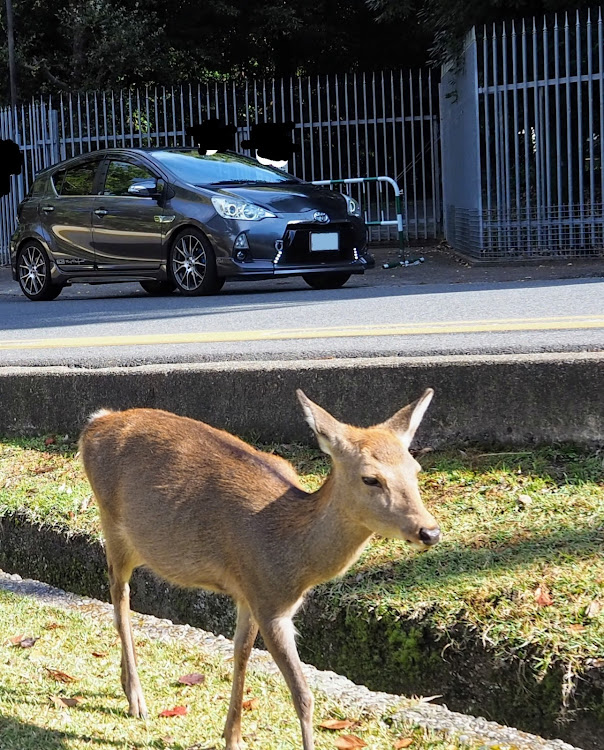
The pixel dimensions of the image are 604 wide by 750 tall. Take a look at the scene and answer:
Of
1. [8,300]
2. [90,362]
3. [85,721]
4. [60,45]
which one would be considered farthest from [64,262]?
[60,45]

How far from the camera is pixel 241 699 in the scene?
3385 millimetres

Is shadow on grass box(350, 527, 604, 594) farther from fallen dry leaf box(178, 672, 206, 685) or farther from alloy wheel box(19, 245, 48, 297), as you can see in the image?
alloy wheel box(19, 245, 48, 297)

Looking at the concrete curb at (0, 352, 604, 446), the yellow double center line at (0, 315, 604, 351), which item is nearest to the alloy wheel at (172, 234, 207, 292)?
the yellow double center line at (0, 315, 604, 351)

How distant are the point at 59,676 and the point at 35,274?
36.4ft

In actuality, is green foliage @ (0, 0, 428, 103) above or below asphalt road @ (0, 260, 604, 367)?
above

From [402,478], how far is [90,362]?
4.39 meters

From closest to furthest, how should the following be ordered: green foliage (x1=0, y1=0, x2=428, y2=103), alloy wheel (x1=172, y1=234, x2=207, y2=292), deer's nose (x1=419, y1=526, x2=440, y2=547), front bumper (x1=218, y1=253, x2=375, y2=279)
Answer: deer's nose (x1=419, y1=526, x2=440, y2=547)
front bumper (x1=218, y1=253, x2=375, y2=279)
alloy wheel (x1=172, y1=234, x2=207, y2=292)
green foliage (x1=0, y1=0, x2=428, y2=103)

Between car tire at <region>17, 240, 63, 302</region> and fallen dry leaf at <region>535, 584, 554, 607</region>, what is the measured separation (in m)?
11.1

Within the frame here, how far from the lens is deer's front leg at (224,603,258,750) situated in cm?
336

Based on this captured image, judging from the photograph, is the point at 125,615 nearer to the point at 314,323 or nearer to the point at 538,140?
the point at 314,323

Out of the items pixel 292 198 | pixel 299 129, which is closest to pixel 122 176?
pixel 292 198

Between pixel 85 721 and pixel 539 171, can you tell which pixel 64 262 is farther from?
pixel 85 721

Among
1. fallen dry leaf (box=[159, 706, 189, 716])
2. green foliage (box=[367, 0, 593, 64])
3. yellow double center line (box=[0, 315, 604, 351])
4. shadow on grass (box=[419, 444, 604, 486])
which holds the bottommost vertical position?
fallen dry leaf (box=[159, 706, 189, 716])

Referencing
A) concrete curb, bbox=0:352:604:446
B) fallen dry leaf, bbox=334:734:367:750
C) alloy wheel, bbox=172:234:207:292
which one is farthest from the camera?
alloy wheel, bbox=172:234:207:292
